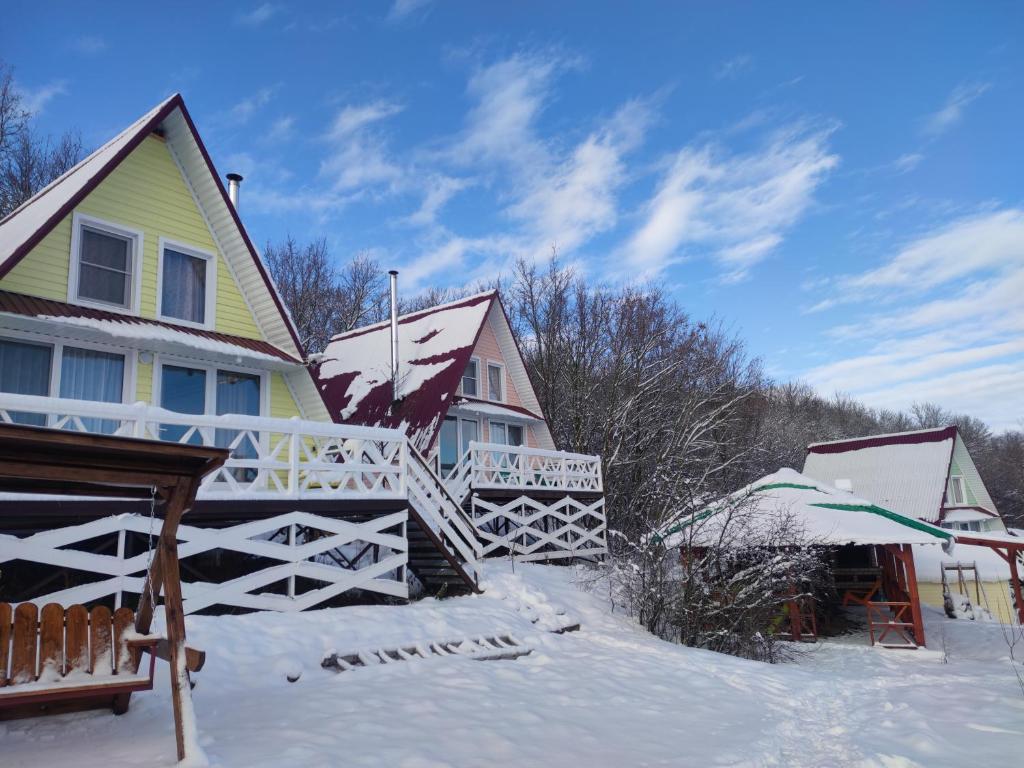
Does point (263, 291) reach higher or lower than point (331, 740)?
higher

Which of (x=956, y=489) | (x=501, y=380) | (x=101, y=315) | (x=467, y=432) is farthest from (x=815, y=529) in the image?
(x=956, y=489)

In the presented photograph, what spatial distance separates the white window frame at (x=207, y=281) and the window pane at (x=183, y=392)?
34.5 inches

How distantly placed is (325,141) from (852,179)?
15479 mm

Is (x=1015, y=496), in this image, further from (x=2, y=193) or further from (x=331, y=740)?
(x=2, y=193)

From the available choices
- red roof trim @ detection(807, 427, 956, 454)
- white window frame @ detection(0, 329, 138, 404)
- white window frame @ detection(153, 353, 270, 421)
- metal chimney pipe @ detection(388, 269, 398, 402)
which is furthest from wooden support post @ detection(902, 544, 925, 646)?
red roof trim @ detection(807, 427, 956, 454)

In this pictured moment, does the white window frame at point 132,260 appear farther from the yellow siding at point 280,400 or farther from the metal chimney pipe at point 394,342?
the metal chimney pipe at point 394,342

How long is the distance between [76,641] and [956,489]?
39.3 m

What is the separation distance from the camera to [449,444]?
66.0 ft

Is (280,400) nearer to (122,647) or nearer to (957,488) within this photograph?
(122,647)

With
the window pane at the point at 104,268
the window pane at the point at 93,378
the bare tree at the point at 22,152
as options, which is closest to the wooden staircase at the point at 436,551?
the window pane at the point at 93,378

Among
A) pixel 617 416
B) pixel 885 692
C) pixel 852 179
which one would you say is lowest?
pixel 885 692

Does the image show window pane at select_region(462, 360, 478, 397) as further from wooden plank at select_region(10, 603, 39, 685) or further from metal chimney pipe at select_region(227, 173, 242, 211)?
wooden plank at select_region(10, 603, 39, 685)

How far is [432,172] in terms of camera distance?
88.6 feet

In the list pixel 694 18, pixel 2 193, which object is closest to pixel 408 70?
pixel 694 18
